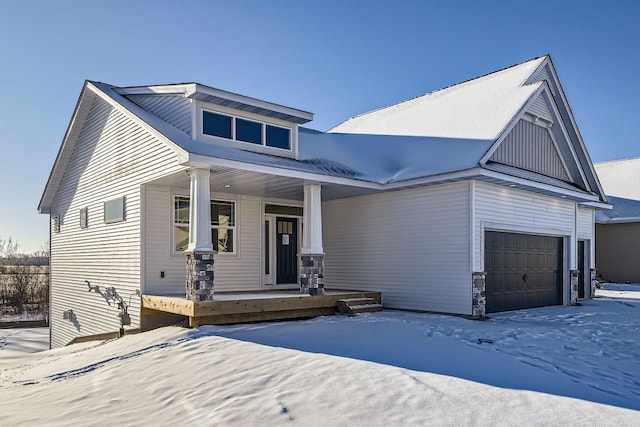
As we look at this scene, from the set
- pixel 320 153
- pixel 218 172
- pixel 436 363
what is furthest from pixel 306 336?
pixel 320 153

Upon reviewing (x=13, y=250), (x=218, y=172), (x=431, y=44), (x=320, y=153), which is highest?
(x=431, y=44)

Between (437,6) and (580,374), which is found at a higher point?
(437,6)

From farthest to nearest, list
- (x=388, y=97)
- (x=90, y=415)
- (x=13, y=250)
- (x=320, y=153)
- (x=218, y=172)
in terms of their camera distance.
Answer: (x=13, y=250) → (x=388, y=97) → (x=320, y=153) → (x=218, y=172) → (x=90, y=415)

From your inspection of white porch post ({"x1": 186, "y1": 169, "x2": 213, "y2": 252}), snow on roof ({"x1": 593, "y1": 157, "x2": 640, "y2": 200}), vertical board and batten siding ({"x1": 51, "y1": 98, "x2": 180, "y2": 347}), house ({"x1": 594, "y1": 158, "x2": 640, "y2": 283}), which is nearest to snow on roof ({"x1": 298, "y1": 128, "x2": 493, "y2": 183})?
white porch post ({"x1": 186, "y1": 169, "x2": 213, "y2": 252})

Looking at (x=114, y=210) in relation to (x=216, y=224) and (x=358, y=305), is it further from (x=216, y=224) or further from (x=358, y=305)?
(x=358, y=305)

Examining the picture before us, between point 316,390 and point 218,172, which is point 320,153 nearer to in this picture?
point 218,172

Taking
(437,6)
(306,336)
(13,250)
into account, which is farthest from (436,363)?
(13,250)

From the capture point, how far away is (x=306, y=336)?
8.43m

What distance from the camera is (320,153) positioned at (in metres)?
13.5

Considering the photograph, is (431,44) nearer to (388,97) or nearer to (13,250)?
(388,97)

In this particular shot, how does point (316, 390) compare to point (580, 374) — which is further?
point (580, 374)

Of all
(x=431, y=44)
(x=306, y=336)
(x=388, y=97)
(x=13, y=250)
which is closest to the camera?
(x=306, y=336)

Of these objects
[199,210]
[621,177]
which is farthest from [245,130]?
[621,177]

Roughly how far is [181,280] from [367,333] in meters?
5.00
